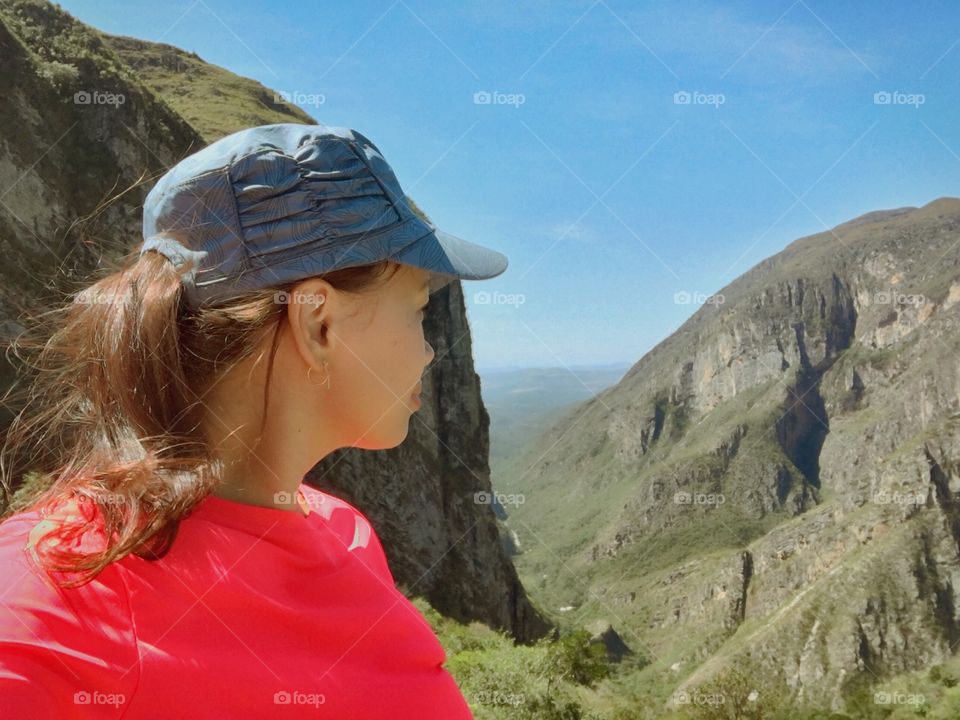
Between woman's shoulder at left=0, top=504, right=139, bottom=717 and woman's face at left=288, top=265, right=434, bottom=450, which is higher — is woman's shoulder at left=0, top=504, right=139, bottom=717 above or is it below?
below

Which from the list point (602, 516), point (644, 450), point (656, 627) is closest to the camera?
point (656, 627)

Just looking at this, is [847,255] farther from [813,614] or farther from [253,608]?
[253,608]

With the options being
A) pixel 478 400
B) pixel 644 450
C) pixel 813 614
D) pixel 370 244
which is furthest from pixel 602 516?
pixel 370 244

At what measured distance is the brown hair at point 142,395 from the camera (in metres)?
1.19

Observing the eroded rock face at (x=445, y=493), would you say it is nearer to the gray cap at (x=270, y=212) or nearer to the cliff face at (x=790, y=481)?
the gray cap at (x=270, y=212)

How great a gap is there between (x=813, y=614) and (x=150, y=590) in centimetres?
9954

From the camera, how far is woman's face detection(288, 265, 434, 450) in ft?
4.80

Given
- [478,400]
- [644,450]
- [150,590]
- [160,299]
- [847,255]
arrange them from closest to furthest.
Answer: [150,590], [160,299], [478,400], [644,450], [847,255]

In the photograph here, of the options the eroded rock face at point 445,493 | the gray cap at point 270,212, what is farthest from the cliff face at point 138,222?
the gray cap at point 270,212

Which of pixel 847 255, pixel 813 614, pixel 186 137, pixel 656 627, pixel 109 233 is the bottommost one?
pixel 656 627

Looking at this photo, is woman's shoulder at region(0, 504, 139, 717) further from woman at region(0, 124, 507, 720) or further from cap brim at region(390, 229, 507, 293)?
cap brim at region(390, 229, 507, 293)

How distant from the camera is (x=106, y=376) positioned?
138 centimetres

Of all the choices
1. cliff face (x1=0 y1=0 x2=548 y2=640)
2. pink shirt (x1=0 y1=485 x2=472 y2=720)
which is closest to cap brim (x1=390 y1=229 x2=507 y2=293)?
pink shirt (x1=0 y1=485 x2=472 y2=720)

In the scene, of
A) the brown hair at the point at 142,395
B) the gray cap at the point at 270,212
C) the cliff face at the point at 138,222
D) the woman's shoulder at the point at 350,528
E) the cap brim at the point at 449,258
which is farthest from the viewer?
the cliff face at the point at 138,222
